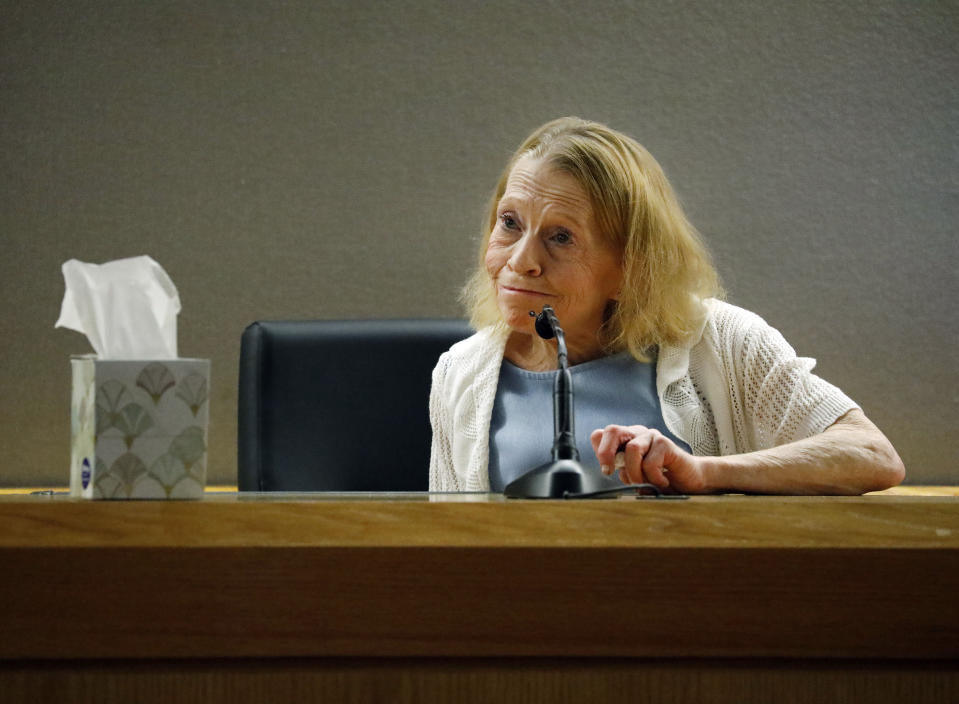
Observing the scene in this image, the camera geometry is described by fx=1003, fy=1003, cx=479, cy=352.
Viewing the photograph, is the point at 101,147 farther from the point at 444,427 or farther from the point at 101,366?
the point at 101,366

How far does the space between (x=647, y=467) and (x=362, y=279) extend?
137 cm

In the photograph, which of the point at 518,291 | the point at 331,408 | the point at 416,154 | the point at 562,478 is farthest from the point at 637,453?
the point at 416,154

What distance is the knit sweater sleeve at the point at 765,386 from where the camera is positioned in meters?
1.55

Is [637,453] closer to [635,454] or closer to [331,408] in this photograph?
[635,454]

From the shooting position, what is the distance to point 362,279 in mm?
2350

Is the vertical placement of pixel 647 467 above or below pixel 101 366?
below

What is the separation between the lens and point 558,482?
2.91 feet

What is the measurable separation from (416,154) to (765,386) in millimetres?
1101
